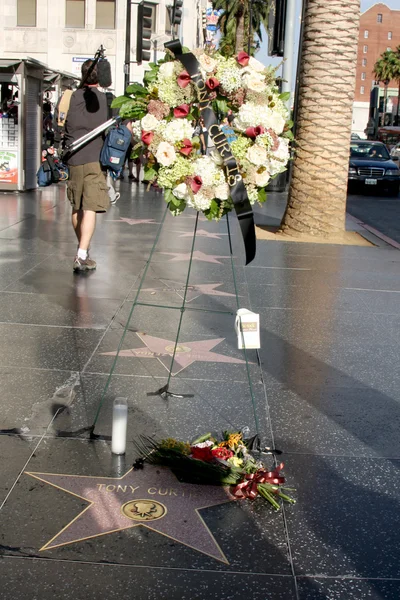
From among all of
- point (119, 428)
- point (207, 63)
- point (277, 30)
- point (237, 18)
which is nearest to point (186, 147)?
point (207, 63)

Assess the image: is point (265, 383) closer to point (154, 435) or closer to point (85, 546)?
point (154, 435)

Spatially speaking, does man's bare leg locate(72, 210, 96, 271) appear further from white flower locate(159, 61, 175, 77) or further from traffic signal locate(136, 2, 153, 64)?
traffic signal locate(136, 2, 153, 64)

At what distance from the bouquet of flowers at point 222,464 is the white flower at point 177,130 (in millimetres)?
1539

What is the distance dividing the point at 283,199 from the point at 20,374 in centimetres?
1427

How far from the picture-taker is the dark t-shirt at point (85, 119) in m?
8.10

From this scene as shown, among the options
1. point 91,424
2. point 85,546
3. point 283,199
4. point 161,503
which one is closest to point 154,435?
point 91,424

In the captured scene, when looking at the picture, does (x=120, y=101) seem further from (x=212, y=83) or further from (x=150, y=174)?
(x=212, y=83)

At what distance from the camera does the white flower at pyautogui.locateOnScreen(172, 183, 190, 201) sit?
4.17 metres

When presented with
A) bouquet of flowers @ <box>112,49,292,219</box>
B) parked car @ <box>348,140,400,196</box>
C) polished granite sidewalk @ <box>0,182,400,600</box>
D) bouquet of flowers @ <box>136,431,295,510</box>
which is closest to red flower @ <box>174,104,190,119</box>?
bouquet of flowers @ <box>112,49,292,219</box>

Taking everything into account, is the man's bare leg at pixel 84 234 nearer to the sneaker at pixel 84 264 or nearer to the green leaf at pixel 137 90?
the sneaker at pixel 84 264

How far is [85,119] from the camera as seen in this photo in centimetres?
811

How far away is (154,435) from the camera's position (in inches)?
167

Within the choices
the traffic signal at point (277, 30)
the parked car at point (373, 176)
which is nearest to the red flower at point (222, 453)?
the traffic signal at point (277, 30)

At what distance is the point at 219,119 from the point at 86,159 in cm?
421
